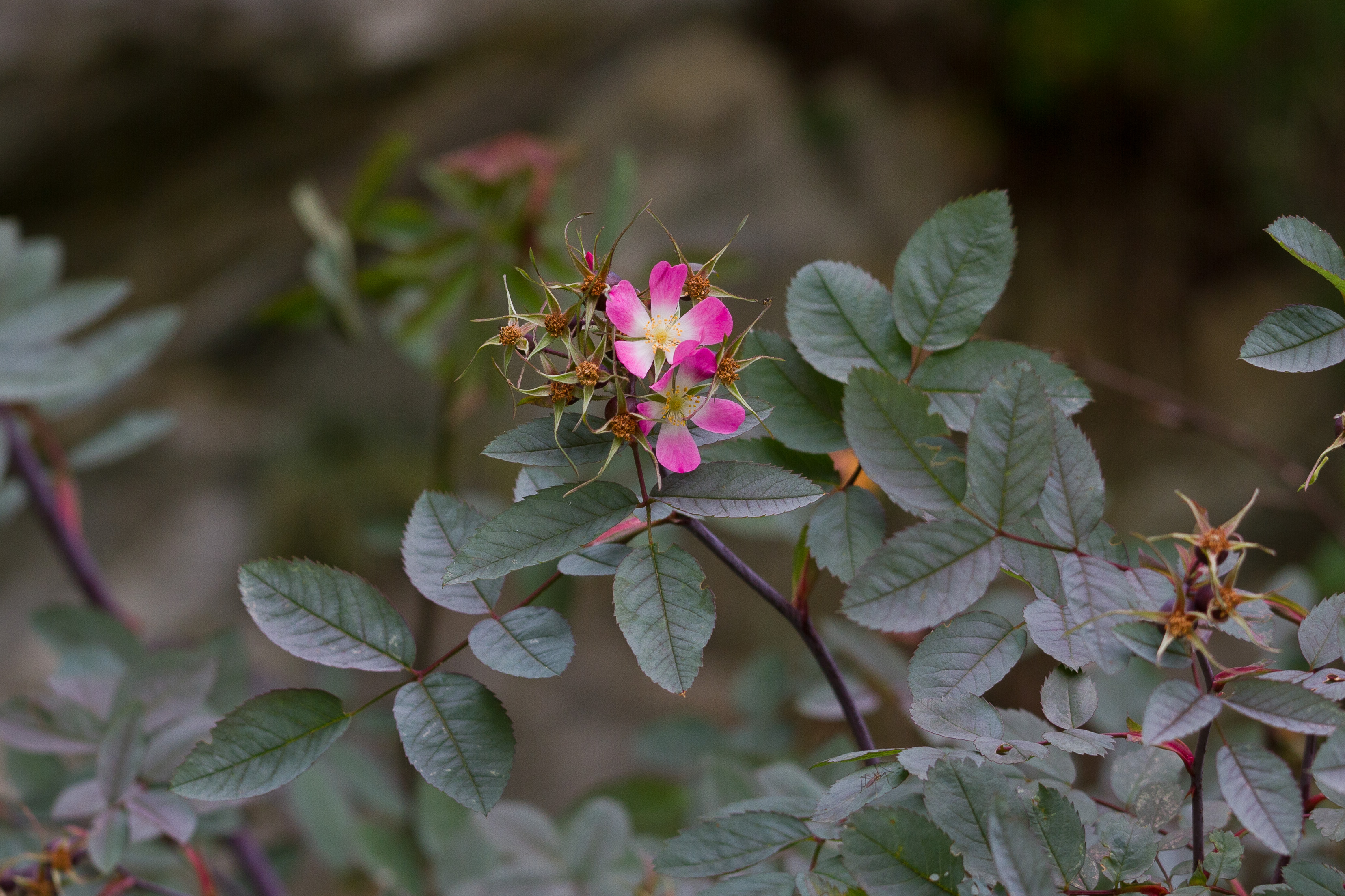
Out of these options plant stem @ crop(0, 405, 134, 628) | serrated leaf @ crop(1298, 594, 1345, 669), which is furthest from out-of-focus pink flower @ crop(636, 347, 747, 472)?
plant stem @ crop(0, 405, 134, 628)

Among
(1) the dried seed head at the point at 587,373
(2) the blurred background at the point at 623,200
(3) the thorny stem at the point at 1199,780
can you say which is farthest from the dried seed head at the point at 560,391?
(2) the blurred background at the point at 623,200

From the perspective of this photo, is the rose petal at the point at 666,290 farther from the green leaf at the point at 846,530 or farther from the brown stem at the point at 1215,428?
the brown stem at the point at 1215,428

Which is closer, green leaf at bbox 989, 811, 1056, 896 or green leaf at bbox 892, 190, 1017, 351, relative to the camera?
green leaf at bbox 989, 811, 1056, 896

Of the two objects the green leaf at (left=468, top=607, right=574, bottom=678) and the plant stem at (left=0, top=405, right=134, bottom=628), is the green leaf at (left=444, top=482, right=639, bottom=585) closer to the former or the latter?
the green leaf at (left=468, top=607, right=574, bottom=678)

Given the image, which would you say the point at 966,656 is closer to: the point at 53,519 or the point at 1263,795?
the point at 1263,795

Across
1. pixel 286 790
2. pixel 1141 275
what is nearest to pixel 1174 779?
pixel 286 790

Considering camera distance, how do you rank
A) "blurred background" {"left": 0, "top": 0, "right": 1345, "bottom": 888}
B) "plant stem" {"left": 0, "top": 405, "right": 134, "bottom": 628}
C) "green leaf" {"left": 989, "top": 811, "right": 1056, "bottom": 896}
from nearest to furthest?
"green leaf" {"left": 989, "top": 811, "right": 1056, "bottom": 896} < "plant stem" {"left": 0, "top": 405, "right": 134, "bottom": 628} < "blurred background" {"left": 0, "top": 0, "right": 1345, "bottom": 888}
